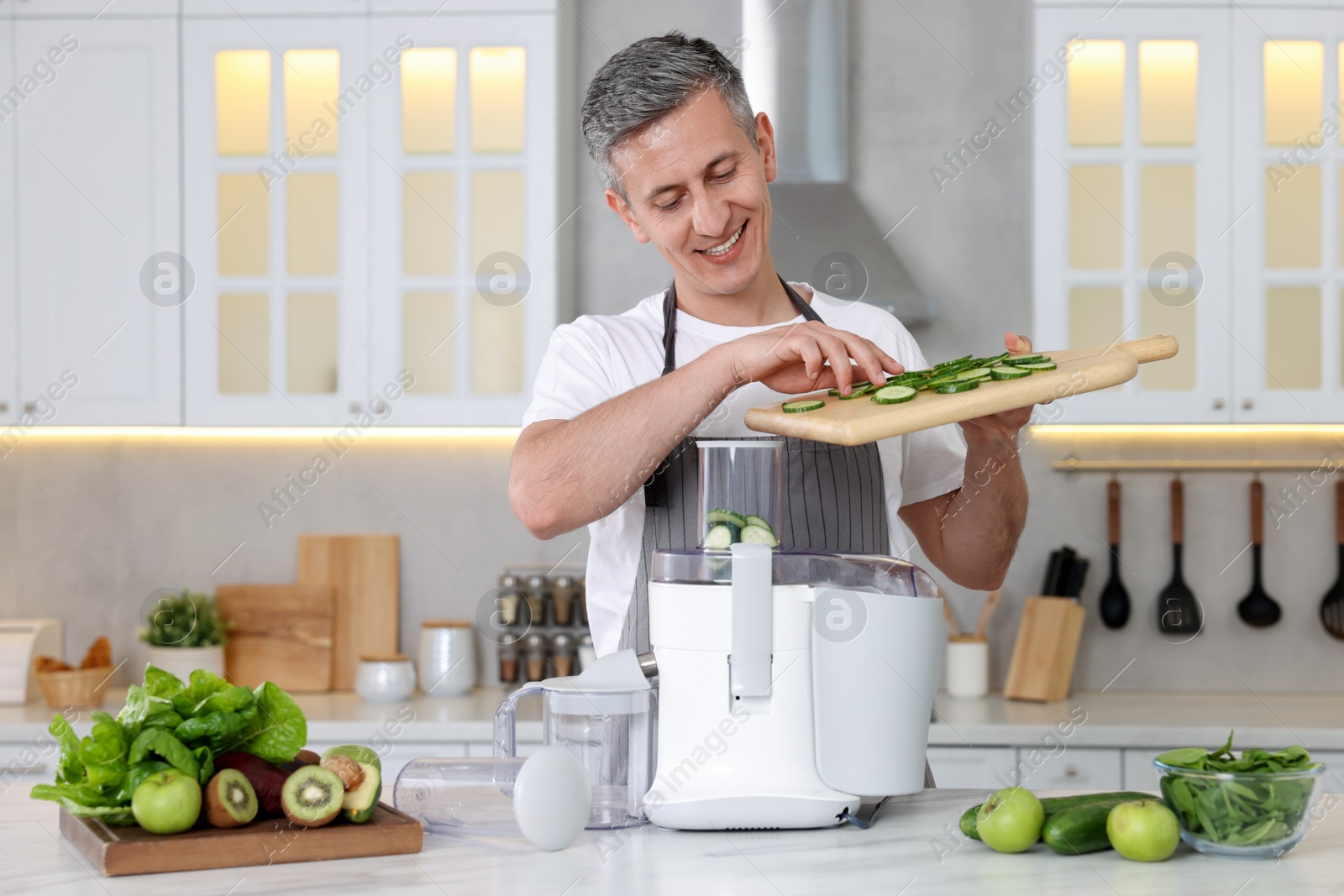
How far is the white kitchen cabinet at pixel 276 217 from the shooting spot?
8.82 feet

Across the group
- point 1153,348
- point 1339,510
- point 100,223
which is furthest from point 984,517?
point 100,223

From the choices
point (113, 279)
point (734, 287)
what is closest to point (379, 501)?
point (113, 279)

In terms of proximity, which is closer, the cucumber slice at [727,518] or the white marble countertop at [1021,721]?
the cucumber slice at [727,518]

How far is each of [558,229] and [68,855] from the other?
72.4 inches

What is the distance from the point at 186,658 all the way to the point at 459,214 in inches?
47.3

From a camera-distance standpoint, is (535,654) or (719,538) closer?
(719,538)

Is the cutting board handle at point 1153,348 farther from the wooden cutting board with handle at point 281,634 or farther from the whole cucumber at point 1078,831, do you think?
the wooden cutting board with handle at point 281,634

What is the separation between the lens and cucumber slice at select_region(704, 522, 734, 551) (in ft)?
3.62

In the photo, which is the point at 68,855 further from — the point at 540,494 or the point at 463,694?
the point at 463,694

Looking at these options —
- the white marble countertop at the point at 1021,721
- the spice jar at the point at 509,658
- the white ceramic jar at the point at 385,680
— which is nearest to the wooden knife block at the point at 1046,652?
the white marble countertop at the point at 1021,721

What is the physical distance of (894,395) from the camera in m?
1.12

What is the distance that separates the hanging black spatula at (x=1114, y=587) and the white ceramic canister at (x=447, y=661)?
1516mm

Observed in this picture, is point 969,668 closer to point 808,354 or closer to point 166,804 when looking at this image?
point 808,354

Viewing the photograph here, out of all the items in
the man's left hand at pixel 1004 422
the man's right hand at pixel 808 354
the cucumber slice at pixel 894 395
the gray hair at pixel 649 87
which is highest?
the gray hair at pixel 649 87
